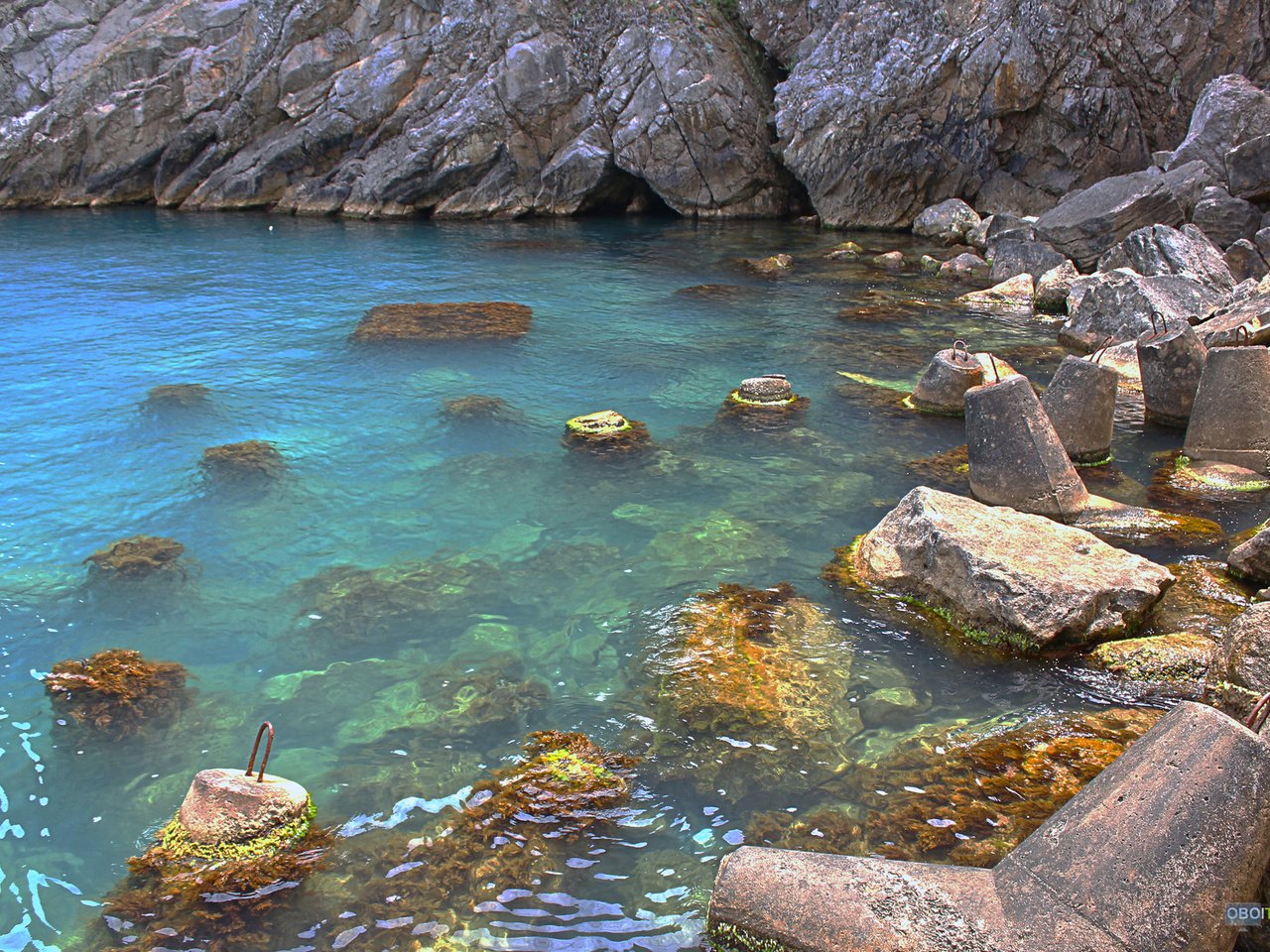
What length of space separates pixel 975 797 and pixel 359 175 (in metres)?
35.4

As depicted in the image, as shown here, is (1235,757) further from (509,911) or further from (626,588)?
(626,588)

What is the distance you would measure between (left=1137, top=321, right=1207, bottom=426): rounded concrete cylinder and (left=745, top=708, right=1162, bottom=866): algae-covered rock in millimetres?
7433

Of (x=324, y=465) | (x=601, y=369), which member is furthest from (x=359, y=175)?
(x=324, y=465)

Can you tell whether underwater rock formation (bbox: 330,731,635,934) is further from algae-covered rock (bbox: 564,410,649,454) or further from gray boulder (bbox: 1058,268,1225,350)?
gray boulder (bbox: 1058,268,1225,350)

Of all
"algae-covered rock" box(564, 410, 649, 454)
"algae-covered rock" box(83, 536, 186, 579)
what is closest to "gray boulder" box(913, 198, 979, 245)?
"algae-covered rock" box(564, 410, 649, 454)

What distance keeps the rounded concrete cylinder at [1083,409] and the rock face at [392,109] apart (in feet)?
81.1

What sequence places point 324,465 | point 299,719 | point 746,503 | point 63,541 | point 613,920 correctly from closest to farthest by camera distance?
point 613,920 → point 299,719 → point 63,541 → point 746,503 → point 324,465

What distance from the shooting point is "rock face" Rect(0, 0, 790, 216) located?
112 feet

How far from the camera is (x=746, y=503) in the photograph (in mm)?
10891

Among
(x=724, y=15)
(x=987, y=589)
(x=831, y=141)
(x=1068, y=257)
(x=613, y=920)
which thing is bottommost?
(x=613, y=920)

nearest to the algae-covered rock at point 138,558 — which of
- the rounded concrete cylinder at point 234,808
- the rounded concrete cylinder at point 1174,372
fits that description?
the rounded concrete cylinder at point 234,808

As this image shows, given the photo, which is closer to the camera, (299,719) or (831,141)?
(299,719)

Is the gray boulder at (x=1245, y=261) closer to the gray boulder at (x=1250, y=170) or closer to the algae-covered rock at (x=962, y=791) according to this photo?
the gray boulder at (x=1250, y=170)

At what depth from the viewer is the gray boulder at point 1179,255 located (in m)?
17.3
